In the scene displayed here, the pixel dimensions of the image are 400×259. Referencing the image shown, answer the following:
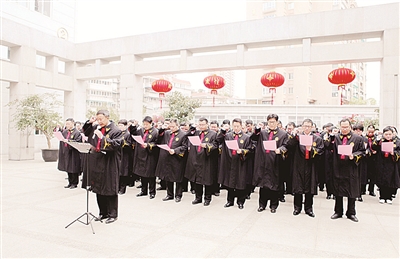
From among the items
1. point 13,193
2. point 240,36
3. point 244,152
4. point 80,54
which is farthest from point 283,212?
point 80,54

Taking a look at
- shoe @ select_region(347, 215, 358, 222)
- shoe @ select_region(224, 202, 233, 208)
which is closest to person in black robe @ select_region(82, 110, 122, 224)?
shoe @ select_region(224, 202, 233, 208)

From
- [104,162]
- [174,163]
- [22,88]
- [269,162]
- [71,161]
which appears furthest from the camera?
[22,88]

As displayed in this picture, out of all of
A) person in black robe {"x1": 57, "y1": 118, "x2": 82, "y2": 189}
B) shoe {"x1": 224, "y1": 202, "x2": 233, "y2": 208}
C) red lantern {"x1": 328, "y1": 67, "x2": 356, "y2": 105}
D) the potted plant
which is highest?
red lantern {"x1": 328, "y1": 67, "x2": 356, "y2": 105}

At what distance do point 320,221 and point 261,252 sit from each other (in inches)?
75.0

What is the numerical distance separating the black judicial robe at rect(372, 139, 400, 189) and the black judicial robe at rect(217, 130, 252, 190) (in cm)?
321

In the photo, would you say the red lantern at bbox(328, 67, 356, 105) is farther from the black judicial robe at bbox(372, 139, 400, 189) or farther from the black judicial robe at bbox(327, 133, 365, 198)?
the black judicial robe at bbox(327, 133, 365, 198)

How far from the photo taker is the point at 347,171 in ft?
17.5

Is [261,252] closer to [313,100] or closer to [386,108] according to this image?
[386,108]

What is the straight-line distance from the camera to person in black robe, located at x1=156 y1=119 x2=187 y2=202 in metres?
6.55

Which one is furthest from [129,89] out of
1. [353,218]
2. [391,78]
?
[353,218]

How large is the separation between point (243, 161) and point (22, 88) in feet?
38.5

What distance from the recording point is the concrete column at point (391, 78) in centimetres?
967

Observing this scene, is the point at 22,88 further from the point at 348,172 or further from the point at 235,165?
the point at 348,172

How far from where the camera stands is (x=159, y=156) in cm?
681
